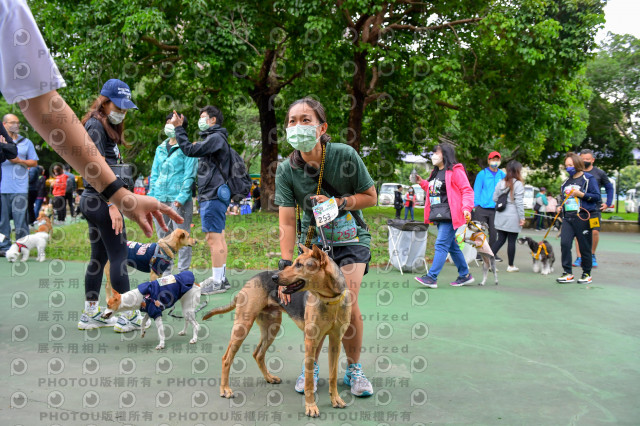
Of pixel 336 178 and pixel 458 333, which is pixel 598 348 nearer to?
pixel 458 333

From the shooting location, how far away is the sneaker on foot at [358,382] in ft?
12.4

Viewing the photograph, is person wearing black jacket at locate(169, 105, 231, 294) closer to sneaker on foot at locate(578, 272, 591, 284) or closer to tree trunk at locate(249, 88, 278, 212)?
sneaker on foot at locate(578, 272, 591, 284)

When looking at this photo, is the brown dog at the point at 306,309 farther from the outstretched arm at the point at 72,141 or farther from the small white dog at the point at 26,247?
the small white dog at the point at 26,247

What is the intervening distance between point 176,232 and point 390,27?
1147 cm

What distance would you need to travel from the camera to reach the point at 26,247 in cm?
946

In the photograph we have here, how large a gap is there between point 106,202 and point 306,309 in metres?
A: 2.29

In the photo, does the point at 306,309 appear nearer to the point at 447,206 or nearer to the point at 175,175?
the point at 175,175

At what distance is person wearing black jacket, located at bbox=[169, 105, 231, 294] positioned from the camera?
693 cm

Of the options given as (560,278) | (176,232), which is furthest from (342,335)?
(560,278)

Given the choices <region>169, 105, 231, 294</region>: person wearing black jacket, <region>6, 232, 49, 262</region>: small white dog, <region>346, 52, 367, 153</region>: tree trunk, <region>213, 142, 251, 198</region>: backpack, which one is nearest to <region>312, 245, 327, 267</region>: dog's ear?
<region>169, 105, 231, 294</region>: person wearing black jacket

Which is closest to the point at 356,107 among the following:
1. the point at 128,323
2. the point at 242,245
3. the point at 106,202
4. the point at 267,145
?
the point at 267,145

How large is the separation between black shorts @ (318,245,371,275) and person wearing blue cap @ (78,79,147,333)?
1977mm

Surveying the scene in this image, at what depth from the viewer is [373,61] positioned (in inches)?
632

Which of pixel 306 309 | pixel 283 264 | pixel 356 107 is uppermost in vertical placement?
pixel 356 107
